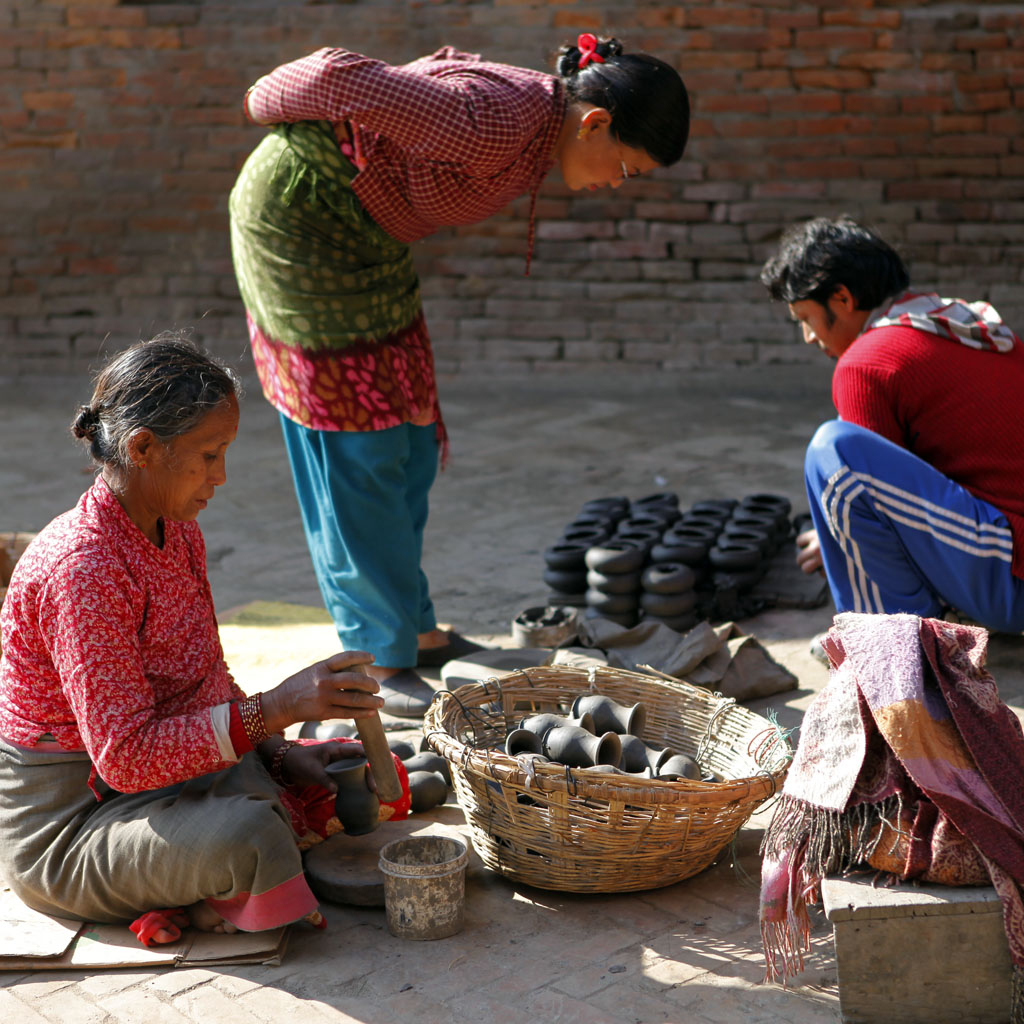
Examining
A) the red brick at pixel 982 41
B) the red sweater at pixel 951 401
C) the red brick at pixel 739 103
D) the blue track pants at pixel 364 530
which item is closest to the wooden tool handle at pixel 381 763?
the blue track pants at pixel 364 530

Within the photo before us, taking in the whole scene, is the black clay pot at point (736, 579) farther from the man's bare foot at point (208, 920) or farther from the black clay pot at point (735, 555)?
the man's bare foot at point (208, 920)

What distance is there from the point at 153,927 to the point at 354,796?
50 centimetres

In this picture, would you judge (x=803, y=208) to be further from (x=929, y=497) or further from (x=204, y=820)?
(x=204, y=820)

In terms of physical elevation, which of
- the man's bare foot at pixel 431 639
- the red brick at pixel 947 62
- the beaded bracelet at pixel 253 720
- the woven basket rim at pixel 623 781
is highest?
the red brick at pixel 947 62

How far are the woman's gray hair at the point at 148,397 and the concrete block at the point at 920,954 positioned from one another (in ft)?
4.60

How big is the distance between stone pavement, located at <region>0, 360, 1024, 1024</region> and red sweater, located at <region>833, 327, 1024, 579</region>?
655 millimetres

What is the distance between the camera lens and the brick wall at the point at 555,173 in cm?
823

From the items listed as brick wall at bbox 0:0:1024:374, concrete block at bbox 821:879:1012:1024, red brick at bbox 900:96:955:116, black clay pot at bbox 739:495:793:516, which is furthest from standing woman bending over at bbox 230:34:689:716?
red brick at bbox 900:96:955:116

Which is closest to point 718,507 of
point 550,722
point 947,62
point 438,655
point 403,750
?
point 438,655

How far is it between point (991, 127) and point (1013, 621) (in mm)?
5627

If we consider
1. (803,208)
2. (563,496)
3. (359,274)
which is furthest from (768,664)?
(803,208)

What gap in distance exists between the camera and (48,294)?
902 cm

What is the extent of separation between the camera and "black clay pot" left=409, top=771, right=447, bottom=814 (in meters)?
3.11

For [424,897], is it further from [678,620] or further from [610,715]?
[678,620]
